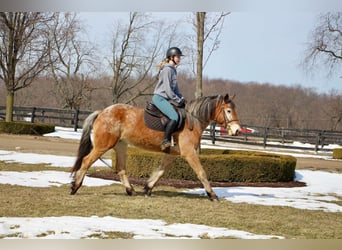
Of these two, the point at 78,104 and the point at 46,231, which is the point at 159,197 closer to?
the point at 46,231

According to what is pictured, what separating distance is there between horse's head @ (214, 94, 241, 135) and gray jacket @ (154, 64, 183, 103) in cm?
59

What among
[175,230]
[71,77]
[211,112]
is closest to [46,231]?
[175,230]

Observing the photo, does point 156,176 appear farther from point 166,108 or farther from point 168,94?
point 168,94

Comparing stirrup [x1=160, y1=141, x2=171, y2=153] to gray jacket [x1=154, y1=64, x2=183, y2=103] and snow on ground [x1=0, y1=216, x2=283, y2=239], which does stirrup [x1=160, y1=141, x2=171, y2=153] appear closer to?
gray jacket [x1=154, y1=64, x2=183, y2=103]

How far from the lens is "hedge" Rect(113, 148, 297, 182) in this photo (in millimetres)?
7637

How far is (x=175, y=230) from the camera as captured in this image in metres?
3.97

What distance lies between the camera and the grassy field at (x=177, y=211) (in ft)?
14.0

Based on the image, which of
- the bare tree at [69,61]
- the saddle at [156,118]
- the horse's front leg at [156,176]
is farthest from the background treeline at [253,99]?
the saddle at [156,118]

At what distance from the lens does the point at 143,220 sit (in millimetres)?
4227

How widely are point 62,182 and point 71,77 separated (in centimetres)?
1041

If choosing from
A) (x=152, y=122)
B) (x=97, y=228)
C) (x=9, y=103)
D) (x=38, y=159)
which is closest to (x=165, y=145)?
(x=152, y=122)

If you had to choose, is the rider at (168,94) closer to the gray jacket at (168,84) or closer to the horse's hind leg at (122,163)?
the gray jacket at (168,84)

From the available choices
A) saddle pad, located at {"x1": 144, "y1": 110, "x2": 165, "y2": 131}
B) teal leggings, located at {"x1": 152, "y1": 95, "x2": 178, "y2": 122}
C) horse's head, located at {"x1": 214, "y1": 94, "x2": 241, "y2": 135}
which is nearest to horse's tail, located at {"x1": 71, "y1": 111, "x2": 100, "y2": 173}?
saddle pad, located at {"x1": 144, "y1": 110, "x2": 165, "y2": 131}

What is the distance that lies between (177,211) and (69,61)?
39.4ft
